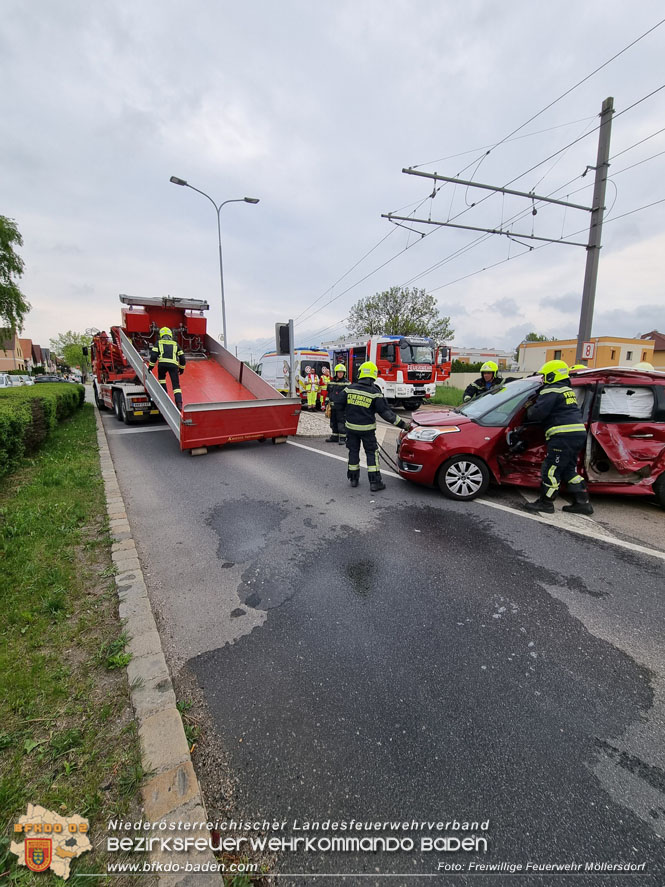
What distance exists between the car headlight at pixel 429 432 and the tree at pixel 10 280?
30179 mm

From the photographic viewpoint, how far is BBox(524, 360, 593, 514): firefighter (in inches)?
179

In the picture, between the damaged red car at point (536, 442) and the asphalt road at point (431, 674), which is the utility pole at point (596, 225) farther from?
the asphalt road at point (431, 674)

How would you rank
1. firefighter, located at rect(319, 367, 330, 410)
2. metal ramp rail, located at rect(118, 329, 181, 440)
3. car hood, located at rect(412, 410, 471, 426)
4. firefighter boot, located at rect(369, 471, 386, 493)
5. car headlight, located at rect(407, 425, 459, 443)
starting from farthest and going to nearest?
firefighter, located at rect(319, 367, 330, 410) < metal ramp rail, located at rect(118, 329, 181, 440) < firefighter boot, located at rect(369, 471, 386, 493) < car hood, located at rect(412, 410, 471, 426) < car headlight, located at rect(407, 425, 459, 443)

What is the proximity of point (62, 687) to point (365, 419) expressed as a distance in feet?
14.6

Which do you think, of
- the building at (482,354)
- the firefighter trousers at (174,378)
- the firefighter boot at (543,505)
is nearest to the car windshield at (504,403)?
the firefighter boot at (543,505)

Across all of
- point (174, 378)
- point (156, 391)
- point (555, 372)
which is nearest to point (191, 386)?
point (174, 378)

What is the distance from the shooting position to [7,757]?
5.51 feet

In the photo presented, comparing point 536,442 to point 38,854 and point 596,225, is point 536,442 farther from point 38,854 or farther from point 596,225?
point 596,225

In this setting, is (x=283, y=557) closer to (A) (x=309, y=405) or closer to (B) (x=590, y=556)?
(B) (x=590, y=556)

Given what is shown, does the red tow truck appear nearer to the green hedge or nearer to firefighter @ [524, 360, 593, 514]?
the green hedge

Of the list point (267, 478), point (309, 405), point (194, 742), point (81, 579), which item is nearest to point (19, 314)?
point (309, 405)

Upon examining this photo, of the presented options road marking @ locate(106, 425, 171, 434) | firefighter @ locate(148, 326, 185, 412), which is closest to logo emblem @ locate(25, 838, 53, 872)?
firefighter @ locate(148, 326, 185, 412)

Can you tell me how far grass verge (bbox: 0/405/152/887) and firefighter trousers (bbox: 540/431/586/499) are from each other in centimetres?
464

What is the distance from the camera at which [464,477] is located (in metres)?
5.11
